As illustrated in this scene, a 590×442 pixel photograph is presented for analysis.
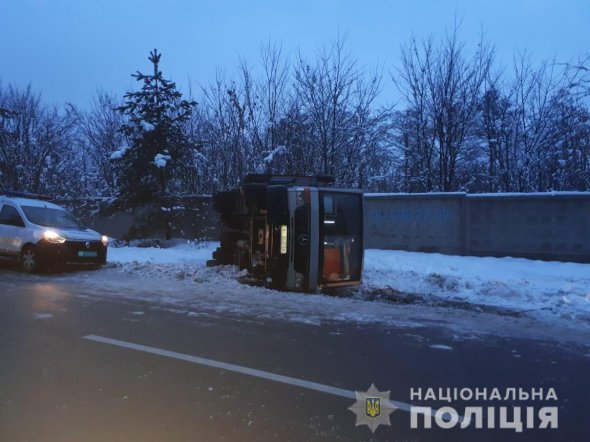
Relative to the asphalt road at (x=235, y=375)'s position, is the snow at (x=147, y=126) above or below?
above

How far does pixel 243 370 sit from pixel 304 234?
4.77 meters

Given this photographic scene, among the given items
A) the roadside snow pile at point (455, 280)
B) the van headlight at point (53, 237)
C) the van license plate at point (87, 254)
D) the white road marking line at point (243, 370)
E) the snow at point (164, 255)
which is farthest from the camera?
the snow at point (164, 255)

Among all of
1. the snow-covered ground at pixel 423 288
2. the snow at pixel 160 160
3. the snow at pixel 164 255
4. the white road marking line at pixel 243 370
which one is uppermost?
the snow at pixel 160 160

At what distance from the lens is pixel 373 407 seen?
4168 millimetres

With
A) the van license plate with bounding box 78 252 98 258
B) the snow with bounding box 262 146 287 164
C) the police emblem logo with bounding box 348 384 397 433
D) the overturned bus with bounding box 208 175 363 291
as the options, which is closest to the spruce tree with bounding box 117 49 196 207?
the snow with bounding box 262 146 287 164

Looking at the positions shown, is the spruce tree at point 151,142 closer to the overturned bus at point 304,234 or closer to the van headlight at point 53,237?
the van headlight at point 53,237

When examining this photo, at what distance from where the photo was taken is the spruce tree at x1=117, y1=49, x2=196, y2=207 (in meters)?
18.4

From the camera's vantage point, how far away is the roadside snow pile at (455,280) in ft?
28.7

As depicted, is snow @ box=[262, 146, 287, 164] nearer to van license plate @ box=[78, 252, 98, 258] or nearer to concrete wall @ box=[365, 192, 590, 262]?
concrete wall @ box=[365, 192, 590, 262]

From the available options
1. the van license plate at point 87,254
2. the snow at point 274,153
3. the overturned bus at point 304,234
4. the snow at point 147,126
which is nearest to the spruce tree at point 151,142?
the snow at point 147,126

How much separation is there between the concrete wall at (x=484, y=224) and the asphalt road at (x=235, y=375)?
7814 millimetres

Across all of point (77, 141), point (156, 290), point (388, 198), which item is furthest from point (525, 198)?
point (77, 141)

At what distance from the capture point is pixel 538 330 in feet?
23.2

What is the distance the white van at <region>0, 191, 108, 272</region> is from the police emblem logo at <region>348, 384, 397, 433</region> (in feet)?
33.9
